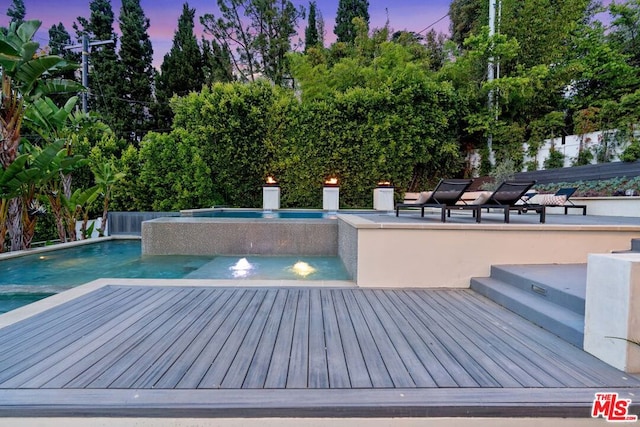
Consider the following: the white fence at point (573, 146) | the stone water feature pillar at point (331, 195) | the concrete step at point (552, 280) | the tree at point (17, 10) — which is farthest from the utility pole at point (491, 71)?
the tree at point (17, 10)

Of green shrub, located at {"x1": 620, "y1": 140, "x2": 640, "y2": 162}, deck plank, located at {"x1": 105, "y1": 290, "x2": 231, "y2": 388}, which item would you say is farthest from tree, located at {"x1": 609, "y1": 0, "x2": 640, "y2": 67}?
deck plank, located at {"x1": 105, "y1": 290, "x2": 231, "y2": 388}

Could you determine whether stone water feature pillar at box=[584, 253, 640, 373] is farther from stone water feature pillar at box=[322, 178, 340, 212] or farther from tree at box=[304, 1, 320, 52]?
tree at box=[304, 1, 320, 52]

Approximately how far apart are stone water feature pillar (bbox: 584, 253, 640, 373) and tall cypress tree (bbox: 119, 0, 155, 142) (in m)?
22.5

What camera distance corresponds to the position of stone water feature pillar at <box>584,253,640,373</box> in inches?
69.9

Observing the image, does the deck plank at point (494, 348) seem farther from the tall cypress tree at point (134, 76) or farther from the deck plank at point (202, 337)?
the tall cypress tree at point (134, 76)

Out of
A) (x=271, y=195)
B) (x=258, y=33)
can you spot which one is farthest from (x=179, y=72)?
(x=271, y=195)

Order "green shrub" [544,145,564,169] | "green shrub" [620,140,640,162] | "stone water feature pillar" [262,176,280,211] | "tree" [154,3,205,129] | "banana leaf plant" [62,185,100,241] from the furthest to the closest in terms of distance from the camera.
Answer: "tree" [154,3,205,129], "stone water feature pillar" [262,176,280,211], "green shrub" [544,145,564,169], "green shrub" [620,140,640,162], "banana leaf plant" [62,185,100,241]

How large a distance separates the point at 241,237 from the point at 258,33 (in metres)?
16.5

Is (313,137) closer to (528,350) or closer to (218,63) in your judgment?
(528,350)

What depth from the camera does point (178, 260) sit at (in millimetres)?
5922

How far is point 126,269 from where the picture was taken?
5164mm

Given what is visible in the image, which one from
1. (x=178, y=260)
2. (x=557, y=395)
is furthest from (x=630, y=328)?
(x=178, y=260)

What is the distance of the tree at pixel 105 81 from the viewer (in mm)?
18938

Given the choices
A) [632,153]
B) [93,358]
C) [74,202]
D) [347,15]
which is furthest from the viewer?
[347,15]
